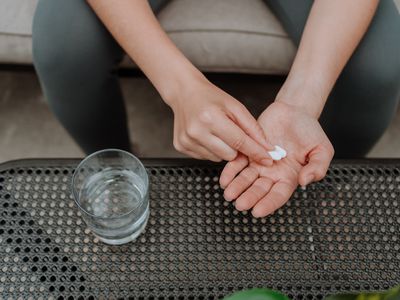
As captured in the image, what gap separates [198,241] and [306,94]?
0.30m

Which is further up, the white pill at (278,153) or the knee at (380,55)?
the knee at (380,55)

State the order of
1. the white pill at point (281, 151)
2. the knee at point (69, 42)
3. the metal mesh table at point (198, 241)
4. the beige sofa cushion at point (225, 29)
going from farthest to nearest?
the beige sofa cushion at point (225, 29), the knee at point (69, 42), the white pill at point (281, 151), the metal mesh table at point (198, 241)

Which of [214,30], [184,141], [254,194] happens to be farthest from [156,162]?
[214,30]

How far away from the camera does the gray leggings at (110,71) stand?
2.92 feet

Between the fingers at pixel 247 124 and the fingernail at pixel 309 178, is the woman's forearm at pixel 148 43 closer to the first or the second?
the fingers at pixel 247 124

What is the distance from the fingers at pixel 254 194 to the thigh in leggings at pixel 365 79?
33cm

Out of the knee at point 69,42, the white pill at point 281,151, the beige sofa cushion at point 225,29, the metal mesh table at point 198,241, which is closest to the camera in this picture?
the metal mesh table at point 198,241

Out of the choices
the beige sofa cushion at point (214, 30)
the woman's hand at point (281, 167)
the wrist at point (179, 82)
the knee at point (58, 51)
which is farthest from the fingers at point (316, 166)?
the knee at point (58, 51)

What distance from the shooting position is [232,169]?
0.72 metres

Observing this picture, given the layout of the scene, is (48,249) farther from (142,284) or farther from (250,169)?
(250,169)

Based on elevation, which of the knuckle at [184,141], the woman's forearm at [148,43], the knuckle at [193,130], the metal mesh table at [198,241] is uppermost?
the woman's forearm at [148,43]

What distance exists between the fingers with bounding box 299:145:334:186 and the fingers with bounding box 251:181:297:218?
0.03m

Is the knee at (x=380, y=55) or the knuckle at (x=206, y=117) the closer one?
the knuckle at (x=206, y=117)

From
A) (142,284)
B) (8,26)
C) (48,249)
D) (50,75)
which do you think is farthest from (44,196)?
(8,26)
